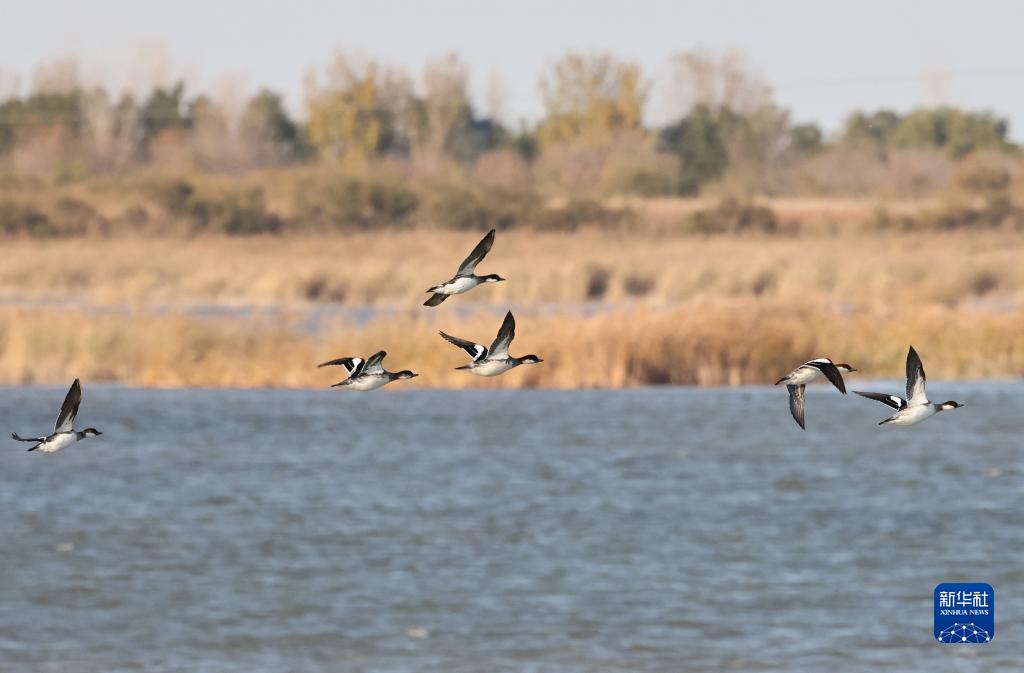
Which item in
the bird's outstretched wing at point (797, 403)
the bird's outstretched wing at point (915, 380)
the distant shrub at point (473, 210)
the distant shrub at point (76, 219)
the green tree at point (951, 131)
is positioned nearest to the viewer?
the bird's outstretched wing at point (915, 380)

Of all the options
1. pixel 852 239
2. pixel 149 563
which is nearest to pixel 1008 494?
pixel 149 563

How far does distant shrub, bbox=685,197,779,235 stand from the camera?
271 feet

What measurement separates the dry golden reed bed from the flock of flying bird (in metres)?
30.1

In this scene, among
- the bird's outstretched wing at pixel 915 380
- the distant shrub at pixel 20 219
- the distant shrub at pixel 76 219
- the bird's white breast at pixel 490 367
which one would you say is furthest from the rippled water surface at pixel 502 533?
the distant shrub at pixel 20 219

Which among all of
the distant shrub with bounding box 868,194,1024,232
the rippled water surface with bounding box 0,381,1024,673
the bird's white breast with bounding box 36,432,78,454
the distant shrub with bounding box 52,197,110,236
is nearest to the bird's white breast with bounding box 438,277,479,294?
the bird's white breast with bounding box 36,432,78,454

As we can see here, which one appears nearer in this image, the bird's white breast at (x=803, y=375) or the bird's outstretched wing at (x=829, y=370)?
the bird's outstretched wing at (x=829, y=370)

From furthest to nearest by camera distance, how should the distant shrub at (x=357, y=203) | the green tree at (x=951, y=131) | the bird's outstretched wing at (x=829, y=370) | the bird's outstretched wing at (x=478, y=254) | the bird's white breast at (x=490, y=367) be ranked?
the green tree at (x=951, y=131), the distant shrub at (x=357, y=203), the bird's white breast at (x=490, y=367), the bird's outstretched wing at (x=478, y=254), the bird's outstretched wing at (x=829, y=370)

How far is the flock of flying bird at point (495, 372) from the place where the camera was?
7.26 m

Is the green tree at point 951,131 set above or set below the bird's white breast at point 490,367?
above

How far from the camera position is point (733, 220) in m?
83.4

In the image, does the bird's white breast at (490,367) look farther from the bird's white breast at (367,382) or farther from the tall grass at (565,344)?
the tall grass at (565,344)

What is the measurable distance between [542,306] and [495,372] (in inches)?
2024

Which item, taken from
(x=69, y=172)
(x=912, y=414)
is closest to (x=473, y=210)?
(x=69, y=172)
